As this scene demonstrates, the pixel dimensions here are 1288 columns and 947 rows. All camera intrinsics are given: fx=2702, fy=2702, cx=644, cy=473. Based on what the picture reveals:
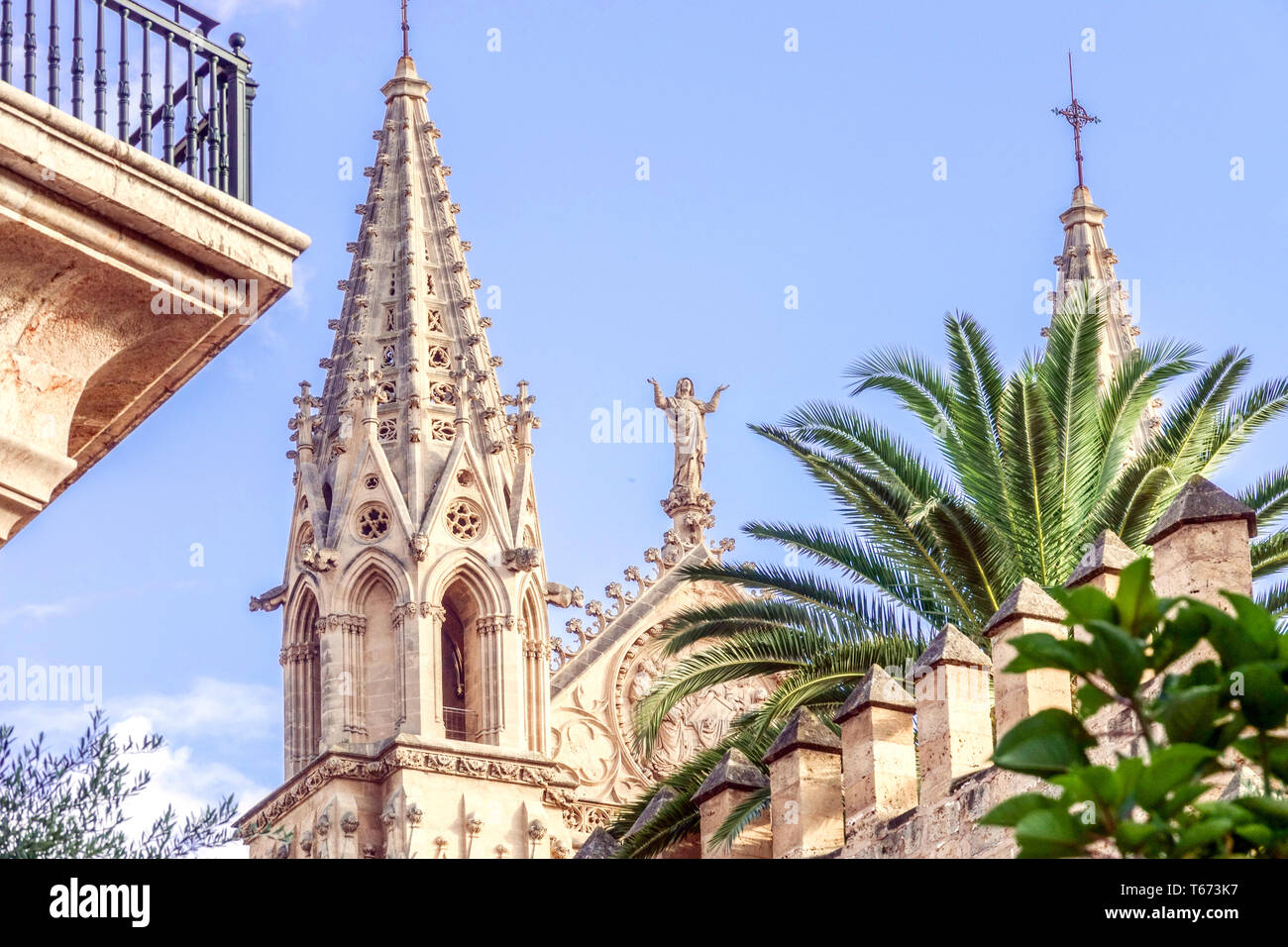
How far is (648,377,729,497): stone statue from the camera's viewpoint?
31.4 metres

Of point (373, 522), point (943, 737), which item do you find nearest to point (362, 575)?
point (373, 522)

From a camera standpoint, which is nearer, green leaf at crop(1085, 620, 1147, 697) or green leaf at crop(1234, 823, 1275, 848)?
green leaf at crop(1085, 620, 1147, 697)

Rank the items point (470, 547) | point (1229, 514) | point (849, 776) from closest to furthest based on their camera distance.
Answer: point (1229, 514) < point (849, 776) < point (470, 547)

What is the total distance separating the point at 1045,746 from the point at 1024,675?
986cm

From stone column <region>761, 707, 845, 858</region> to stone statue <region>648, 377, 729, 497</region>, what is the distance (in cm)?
1370

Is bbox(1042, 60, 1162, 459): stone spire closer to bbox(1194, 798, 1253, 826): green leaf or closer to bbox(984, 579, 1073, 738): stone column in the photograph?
bbox(984, 579, 1073, 738): stone column

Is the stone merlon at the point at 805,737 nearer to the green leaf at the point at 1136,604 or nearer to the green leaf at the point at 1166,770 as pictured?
the green leaf at the point at 1136,604

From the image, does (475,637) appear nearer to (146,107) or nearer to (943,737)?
(943,737)

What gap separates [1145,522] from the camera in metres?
18.0

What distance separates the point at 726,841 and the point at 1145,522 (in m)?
3.52

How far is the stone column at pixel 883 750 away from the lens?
1680 cm

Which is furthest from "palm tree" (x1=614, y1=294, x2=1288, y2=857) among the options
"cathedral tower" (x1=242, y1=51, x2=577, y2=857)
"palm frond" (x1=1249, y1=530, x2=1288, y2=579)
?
"cathedral tower" (x1=242, y1=51, x2=577, y2=857)
